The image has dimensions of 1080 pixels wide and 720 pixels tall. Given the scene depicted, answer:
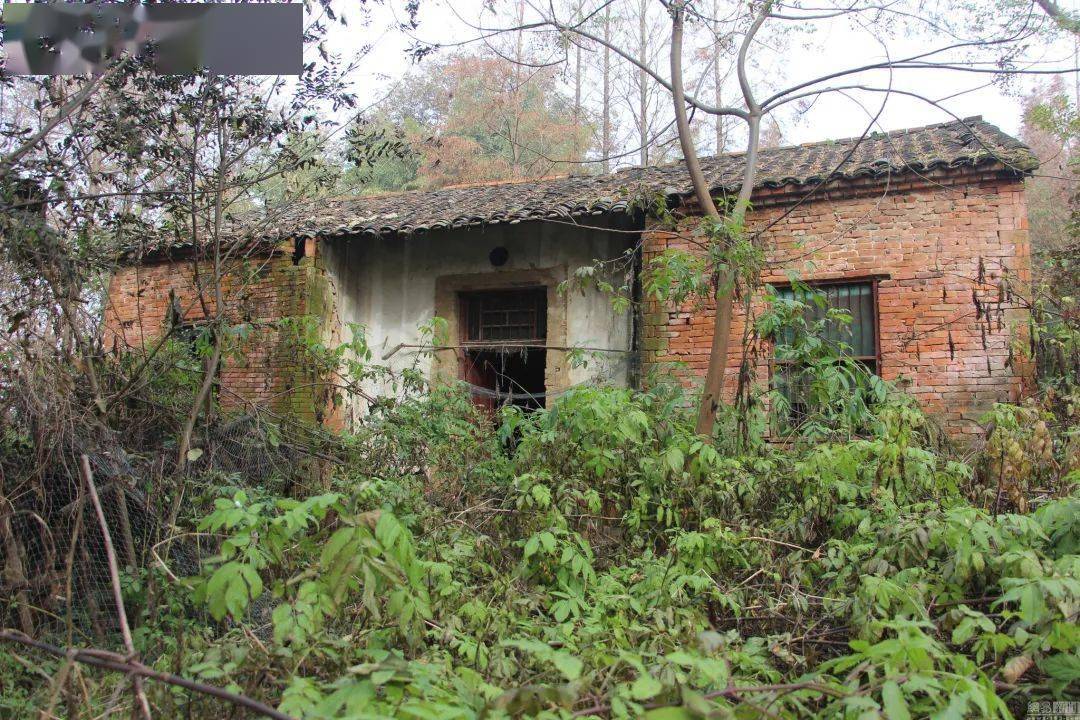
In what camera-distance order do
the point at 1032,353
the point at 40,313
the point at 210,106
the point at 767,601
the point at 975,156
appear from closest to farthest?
the point at 767,601 < the point at 40,313 < the point at 210,106 < the point at 1032,353 < the point at 975,156

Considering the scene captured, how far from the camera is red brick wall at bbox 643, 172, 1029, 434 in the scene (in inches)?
284

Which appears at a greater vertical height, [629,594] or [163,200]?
[163,200]

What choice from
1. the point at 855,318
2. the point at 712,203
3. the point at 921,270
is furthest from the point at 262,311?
the point at 921,270

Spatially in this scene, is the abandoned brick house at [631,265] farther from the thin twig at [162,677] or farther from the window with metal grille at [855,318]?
the thin twig at [162,677]

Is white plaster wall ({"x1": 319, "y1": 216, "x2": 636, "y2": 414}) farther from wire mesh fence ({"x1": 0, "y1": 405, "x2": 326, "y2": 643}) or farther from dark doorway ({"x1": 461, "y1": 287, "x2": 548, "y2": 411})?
wire mesh fence ({"x1": 0, "y1": 405, "x2": 326, "y2": 643})

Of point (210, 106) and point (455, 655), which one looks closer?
point (455, 655)

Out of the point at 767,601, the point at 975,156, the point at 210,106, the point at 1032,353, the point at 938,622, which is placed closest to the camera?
the point at 938,622

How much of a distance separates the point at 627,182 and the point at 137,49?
5.53 meters

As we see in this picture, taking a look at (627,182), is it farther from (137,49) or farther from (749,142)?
(137,49)

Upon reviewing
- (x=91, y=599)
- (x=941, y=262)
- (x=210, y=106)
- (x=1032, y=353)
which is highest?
(x=210, y=106)

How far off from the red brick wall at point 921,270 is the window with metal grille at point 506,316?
1.91m

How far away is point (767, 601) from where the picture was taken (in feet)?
12.8

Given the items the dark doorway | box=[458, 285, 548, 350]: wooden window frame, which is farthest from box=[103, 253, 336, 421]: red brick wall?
the dark doorway

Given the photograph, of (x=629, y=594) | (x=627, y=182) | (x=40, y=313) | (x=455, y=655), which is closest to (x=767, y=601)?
(x=629, y=594)
